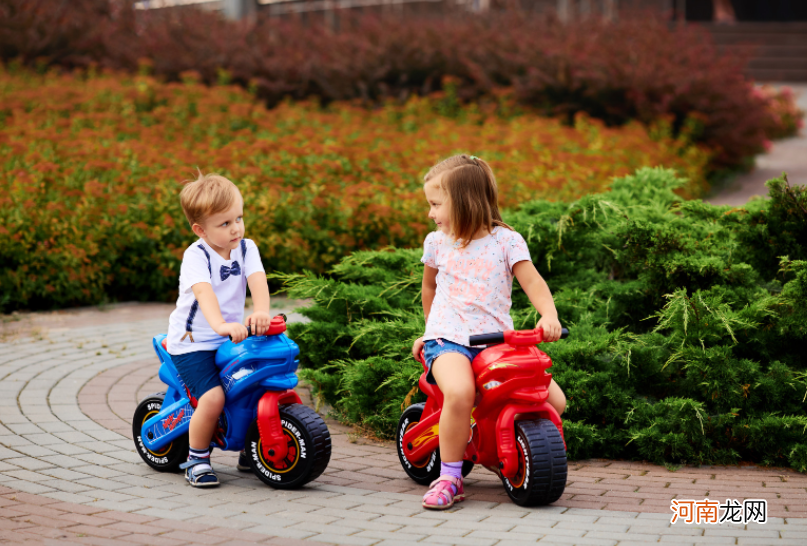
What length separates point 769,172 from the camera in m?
14.3

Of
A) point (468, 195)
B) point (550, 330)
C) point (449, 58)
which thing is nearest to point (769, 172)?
point (449, 58)

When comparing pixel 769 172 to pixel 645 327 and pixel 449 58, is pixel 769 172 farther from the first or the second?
pixel 645 327

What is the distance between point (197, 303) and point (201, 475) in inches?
30.2

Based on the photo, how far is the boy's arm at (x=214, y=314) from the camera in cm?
352

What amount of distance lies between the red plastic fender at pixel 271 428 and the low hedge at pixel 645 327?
88 centimetres

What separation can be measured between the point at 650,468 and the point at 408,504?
1.36m

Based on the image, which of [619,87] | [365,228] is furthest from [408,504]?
[619,87]

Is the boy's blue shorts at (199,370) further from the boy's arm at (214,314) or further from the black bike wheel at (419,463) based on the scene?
the black bike wheel at (419,463)

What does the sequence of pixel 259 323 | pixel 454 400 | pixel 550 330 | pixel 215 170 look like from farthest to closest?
1. pixel 215 170
2. pixel 259 323
3. pixel 454 400
4. pixel 550 330

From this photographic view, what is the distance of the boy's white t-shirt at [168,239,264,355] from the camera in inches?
149

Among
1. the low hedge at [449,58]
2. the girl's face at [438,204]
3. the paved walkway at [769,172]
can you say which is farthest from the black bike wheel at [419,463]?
the low hedge at [449,58]

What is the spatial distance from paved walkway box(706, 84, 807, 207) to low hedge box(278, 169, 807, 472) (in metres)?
6.60

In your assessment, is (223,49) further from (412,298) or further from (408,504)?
(408,504)

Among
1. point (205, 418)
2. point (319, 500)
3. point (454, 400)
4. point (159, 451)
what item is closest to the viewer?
point (454, 400)
